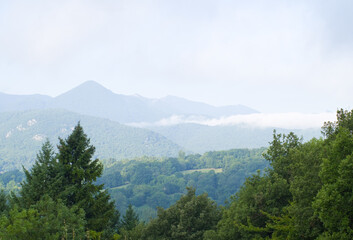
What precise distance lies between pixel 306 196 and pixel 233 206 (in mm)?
9428

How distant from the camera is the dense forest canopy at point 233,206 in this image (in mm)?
14195

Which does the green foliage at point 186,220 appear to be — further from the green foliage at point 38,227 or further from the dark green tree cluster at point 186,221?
the green foliage at point 38,227

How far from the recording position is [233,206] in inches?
1065

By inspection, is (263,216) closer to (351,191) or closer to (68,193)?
(351,191)

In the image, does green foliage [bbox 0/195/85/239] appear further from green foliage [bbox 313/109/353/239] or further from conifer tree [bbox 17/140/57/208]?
green foliage [bbox 313/109/353/239]

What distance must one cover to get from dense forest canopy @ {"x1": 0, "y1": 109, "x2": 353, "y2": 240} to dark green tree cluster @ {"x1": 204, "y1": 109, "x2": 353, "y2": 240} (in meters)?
0.04

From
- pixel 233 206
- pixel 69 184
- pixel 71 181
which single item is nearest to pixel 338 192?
pixel 233 206

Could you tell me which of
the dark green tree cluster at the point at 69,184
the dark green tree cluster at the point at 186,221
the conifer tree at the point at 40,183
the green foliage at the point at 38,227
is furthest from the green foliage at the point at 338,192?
the conifer tree at the point at 40,183

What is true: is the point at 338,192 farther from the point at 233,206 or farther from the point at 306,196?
the point at 233,206

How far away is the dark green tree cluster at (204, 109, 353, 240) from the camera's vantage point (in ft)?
45.1

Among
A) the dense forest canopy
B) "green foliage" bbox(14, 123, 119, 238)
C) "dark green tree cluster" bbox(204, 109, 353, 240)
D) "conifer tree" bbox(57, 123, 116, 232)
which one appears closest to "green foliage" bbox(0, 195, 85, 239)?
the dense forest canopy

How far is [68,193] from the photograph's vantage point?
904 inches

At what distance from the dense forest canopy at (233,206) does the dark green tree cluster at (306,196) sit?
0.04 metres

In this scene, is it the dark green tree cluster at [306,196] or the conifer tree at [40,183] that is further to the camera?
the conifer tree at [40,183]
